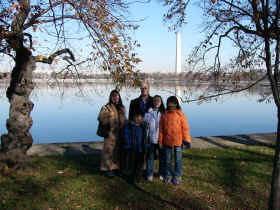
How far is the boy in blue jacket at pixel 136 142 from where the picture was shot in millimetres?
4871

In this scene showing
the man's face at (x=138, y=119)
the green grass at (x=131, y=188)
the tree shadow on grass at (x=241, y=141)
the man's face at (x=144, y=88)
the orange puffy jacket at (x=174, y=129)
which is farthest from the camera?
the tree shadow on grass at (x=241, y=141)

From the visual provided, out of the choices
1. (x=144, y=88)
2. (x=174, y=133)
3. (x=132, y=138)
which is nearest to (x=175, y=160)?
(x=174, y=133)

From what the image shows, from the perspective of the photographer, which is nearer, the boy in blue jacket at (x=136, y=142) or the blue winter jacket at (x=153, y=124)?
the boy in blue jacket at (x=136, y=142)

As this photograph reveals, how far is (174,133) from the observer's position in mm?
4797

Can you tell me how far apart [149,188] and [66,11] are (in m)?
3.73

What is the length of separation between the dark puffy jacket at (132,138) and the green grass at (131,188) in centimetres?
68

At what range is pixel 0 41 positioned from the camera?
462 cm

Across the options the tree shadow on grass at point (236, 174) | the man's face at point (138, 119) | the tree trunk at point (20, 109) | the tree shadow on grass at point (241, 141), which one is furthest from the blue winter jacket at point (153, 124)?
the tree shadow on grass at point (241, 141)

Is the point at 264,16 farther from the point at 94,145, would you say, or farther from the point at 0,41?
the point at 94,145

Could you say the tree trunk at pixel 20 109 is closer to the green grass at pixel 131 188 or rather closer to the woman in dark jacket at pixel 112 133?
the green grass at pixel 131 188

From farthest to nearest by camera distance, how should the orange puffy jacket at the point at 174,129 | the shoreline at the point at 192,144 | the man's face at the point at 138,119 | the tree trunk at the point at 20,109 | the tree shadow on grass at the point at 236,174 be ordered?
the shoreline at the point at 192,144 → the tree trunk at the point at 20,109 → the man's face at the point at 138,119 → the orange puffy jacket at the point at 174,129 → the tree shadow on grass at the point at 236,174

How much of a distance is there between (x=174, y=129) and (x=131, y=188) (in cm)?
128

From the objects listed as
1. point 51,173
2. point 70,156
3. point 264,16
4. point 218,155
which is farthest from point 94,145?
point 264,16

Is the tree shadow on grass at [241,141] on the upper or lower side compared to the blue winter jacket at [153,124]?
lower
